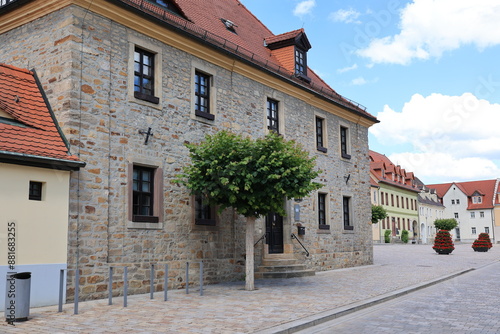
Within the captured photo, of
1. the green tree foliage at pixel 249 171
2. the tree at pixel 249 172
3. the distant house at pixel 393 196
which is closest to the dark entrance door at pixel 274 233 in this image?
the tree at pixel 249 172

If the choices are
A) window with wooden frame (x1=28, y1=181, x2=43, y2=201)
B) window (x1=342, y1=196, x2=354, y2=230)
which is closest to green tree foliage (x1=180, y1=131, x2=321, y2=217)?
window with wooden frame (x1=28, y1=181, x2=43, y2=201)

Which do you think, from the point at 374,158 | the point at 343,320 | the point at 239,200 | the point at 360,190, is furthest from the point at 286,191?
A: the point at 374,158

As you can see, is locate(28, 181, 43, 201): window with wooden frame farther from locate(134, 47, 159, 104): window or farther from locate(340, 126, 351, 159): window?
locate(340, 126, 351, 159): window

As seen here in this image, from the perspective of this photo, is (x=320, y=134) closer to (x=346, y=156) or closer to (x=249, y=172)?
(x=346, y=156)

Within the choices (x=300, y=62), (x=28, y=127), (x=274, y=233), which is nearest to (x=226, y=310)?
(x=28, y=127)

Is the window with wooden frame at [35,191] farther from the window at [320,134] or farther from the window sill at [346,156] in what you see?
the window sill at [346,156]

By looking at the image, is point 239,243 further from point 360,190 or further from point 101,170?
point 360,190

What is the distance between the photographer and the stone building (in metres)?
11.6

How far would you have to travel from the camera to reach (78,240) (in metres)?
11.1

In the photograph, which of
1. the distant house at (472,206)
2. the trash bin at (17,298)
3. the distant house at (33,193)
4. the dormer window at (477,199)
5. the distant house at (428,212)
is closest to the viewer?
the trash bin at (17,298)

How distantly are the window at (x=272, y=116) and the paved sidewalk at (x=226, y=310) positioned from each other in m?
5.92

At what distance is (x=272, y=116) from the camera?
18.5 m

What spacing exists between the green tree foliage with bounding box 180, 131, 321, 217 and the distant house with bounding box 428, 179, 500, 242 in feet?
251

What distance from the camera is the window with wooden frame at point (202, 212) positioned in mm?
14516
